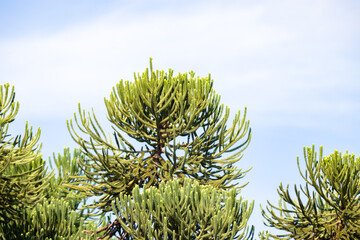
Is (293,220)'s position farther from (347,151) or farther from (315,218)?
(347,151)

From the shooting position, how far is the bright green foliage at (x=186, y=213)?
10.1 metres

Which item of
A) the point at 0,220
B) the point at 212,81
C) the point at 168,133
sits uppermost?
the point at 212,81

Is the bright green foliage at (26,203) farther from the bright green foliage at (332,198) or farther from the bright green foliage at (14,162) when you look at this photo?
the bright green foliage at (332,198)

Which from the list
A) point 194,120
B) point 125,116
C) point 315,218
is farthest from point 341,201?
point 125,116

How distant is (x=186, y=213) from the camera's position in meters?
10.3

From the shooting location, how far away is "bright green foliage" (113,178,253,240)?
1014 cm

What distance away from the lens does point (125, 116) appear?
43.4ft

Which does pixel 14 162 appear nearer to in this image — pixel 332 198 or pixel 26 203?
pixel 26 203

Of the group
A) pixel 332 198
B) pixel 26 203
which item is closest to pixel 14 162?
pixel 26 203

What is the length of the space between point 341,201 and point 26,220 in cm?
671

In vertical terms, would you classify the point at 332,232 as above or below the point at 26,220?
above

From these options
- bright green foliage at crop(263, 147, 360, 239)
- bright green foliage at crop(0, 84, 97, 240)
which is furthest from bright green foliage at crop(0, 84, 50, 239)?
bright green foliage at crop(263, 147, 360, 239)

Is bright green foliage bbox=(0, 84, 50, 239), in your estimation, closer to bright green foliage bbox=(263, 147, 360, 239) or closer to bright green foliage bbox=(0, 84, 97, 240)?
bright green foliage bbox=(0, 84, 97, 240)

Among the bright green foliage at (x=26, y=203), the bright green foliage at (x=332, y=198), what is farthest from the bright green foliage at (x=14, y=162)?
the bright green foliage at (x=332, y=198)
